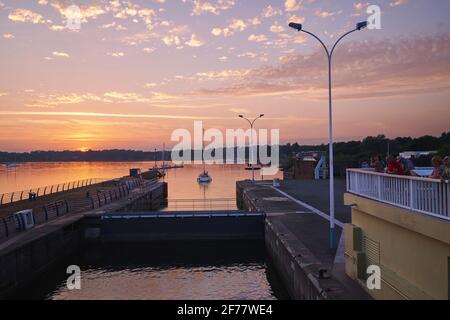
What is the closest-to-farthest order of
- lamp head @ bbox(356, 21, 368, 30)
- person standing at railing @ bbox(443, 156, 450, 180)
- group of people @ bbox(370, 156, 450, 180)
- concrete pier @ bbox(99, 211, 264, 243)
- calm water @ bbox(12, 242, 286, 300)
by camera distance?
person standing at railing @ bbox(443, 156, 450, 180), group of people @ bbox(370, 156, 450, 180), lamp head @ bbox(356, 21, 368, 30), calm water @ bbox(12, 242, 286, 300), concrete pier @ bbox(99, 211, 264, 243)

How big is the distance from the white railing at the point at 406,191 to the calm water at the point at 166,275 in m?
7.22

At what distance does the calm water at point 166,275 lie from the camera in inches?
763

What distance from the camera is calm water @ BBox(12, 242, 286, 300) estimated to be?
1939 centimetres

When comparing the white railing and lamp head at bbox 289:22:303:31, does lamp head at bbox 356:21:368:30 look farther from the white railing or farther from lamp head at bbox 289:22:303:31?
the white railing

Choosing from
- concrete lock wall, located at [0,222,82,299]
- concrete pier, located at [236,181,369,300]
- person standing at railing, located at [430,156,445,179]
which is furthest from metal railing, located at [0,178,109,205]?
person standing at railing, located at [430,156,445,179]

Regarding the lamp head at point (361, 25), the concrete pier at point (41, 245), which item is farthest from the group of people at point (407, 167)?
the concrete pier at point (41, 245)

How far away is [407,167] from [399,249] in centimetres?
257

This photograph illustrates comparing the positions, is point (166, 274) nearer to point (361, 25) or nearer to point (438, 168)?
point (361, 25)

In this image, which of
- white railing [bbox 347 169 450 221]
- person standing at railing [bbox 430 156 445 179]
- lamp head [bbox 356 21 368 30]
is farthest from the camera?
lamp head [bbox 356 21 368 30]

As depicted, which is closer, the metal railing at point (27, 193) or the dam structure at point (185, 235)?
the dam structure at point (185, 235)

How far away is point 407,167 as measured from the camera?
12492mm

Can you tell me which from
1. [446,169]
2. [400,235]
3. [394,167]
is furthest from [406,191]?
[394,167]

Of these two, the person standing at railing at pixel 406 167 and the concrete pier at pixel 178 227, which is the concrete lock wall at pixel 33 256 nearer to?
the concrete pier at pixel 178 227
